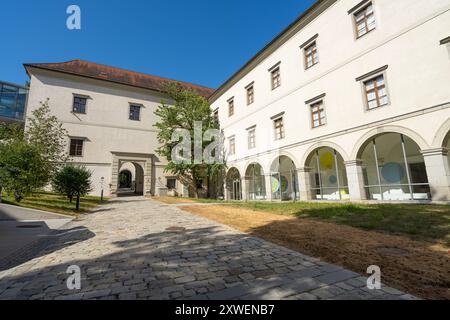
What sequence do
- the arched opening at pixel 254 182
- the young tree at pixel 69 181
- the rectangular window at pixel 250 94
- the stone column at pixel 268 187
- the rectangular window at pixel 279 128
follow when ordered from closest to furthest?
the young tree at pixel 69 181 < the rectangular window at pixel 279 128 < the stone column at pixel 268 187 < the arched opening at pixel 254 182 < the rectangular window at pixel 250 94

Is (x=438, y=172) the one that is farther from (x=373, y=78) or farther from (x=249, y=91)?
(x=249, y=91)

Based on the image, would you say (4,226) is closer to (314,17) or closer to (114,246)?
(114,246)

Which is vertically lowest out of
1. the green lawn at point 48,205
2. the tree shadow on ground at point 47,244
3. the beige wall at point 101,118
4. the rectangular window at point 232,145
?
the tree shadow on ground at point 47,244

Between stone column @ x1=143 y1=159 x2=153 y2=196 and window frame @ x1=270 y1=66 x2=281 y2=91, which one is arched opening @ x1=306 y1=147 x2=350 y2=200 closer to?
window frame @ x1=270 y1=66 x2=281 y2=91

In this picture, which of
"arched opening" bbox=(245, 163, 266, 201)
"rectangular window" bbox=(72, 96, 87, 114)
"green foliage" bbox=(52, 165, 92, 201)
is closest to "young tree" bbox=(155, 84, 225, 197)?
"arched opening" bbox=(245, 163, 266, 201)

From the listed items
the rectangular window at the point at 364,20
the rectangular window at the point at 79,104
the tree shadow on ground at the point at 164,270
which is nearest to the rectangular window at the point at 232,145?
the rectangular window at the point at 364,20

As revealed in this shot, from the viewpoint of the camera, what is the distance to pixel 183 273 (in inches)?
127

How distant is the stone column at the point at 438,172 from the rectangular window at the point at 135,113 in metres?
25.8

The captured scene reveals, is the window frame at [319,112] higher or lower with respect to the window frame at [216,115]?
lower

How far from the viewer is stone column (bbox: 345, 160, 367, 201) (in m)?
12.0

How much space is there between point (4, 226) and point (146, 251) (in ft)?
20.4

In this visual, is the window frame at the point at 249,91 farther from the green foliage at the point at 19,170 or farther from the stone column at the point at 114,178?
the green foliage at the point at 19,170

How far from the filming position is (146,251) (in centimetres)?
432

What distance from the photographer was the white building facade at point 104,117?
860 inches
